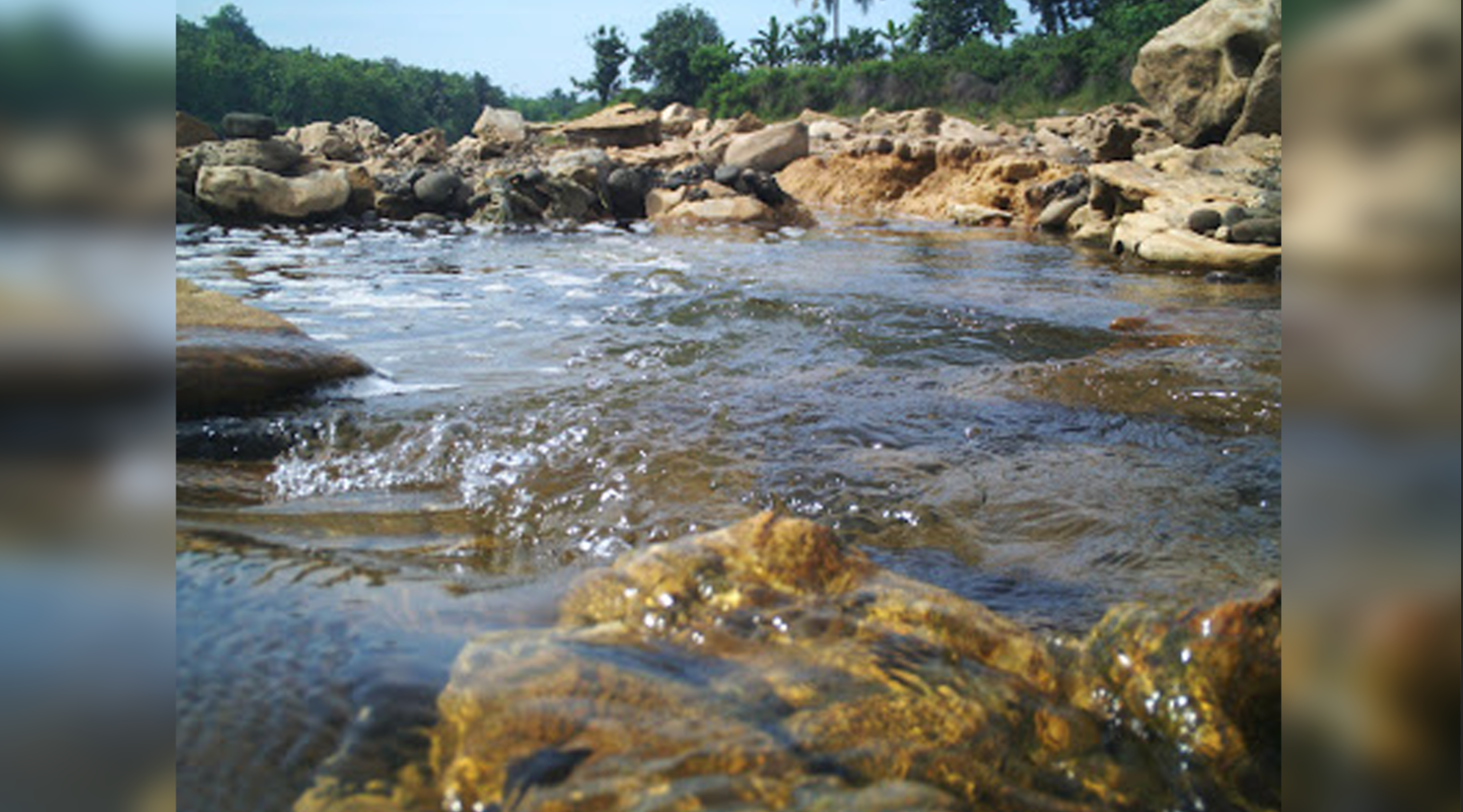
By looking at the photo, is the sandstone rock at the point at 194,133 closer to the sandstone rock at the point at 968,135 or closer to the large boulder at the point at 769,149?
the large boulder at the point at 769,149

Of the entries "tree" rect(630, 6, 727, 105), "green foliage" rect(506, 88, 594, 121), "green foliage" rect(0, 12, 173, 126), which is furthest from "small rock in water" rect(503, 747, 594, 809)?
"green foliage" rect(506, 88, 594, 121)

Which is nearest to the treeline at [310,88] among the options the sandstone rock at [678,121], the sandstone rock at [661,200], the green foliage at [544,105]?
the green foliage at [544,105]

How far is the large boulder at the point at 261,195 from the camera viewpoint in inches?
510

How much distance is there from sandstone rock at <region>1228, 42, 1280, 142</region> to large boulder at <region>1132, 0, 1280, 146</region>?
1.33 ft

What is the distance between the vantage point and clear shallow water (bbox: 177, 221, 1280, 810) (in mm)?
1690

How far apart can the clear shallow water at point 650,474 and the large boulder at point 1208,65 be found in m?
9.99

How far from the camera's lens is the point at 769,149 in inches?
856

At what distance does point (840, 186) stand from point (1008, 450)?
17.3 meters

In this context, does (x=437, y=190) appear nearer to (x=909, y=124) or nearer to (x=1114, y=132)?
(x=1114, y=132)

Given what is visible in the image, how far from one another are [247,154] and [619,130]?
14.9m

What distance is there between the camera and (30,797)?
14.8 inches

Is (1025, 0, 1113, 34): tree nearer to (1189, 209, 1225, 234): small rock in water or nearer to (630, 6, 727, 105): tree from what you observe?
(630, 6, 727, 105): tree

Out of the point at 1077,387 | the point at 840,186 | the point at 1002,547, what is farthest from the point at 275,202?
the point at 1002,547

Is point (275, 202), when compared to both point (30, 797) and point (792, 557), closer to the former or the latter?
point (792, 557)
